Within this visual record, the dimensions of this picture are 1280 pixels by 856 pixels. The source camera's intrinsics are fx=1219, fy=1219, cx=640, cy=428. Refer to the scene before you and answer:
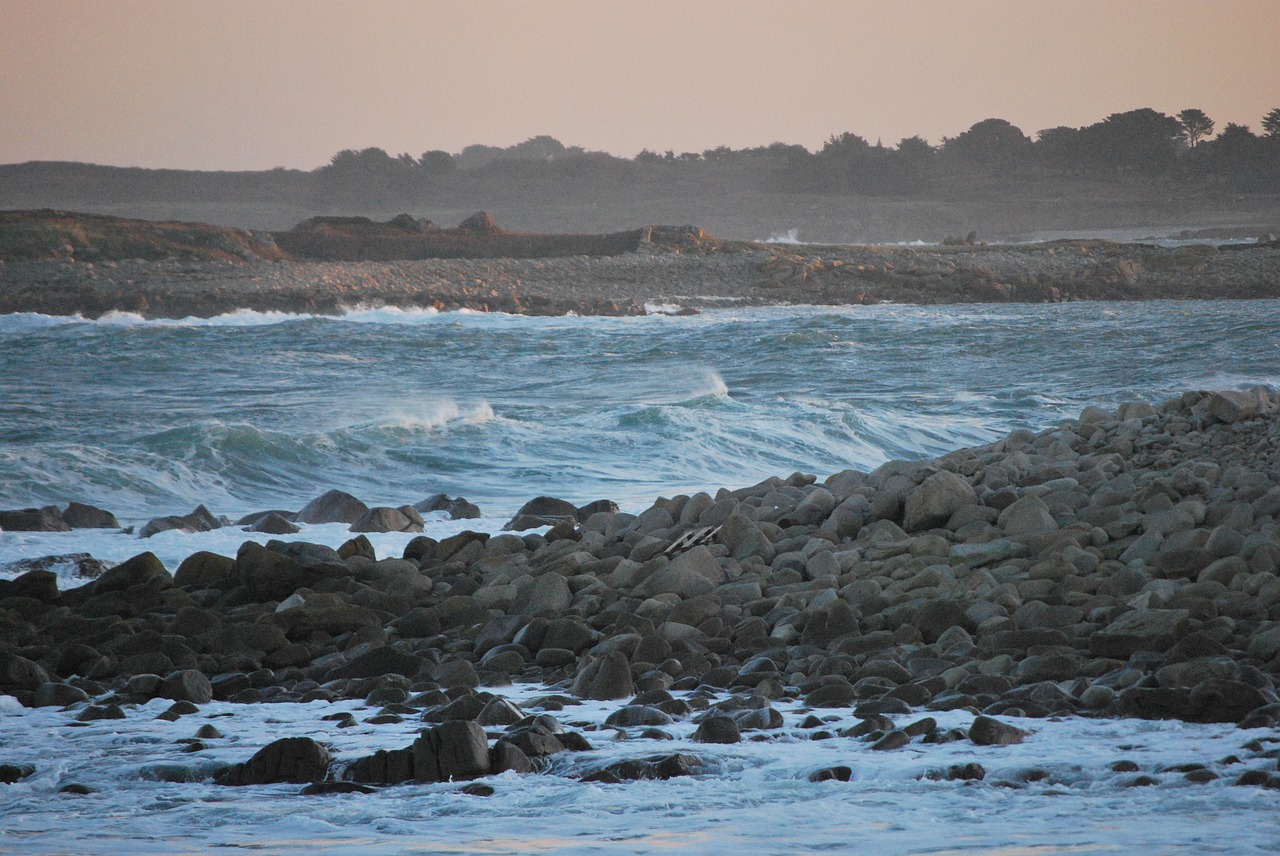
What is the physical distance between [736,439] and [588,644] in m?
7.09

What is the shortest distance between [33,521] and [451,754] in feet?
17.4

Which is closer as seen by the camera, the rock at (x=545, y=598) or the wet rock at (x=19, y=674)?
the wet rock at (x=19, y=674)

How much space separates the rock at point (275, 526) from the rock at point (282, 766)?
4364 mm

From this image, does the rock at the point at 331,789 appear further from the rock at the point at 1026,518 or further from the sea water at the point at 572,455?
the rock at the point at 1026,518

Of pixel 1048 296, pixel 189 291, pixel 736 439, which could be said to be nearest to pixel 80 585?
pixel 736 439

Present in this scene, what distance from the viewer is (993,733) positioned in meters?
3.24

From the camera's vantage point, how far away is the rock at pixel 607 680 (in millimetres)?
3943

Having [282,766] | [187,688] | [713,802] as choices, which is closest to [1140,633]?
[713,802]

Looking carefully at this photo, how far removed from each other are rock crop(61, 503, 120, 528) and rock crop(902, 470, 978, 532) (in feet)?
16.4

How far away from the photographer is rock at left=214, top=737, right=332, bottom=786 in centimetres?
313

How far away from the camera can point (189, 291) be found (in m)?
27.2

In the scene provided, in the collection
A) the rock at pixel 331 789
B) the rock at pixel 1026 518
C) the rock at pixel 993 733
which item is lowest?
the rock at pixel 331 789

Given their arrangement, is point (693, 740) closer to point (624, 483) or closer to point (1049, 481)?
point (1049, 481)

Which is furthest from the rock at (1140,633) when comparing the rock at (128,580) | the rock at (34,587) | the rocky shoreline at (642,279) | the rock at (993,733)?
the rocky shoreline at (642,279)
